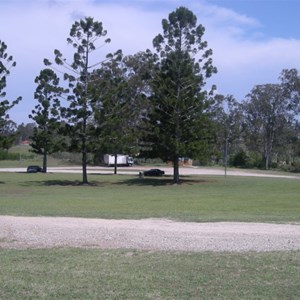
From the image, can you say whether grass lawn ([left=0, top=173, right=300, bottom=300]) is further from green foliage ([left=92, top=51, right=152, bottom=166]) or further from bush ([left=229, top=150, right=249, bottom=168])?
bush ([left=229, top=150, right=249, bottom=168])

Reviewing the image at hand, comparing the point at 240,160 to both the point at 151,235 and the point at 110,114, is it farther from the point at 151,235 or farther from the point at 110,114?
the point at 151,235

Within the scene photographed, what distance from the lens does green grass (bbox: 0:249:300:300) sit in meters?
7.24

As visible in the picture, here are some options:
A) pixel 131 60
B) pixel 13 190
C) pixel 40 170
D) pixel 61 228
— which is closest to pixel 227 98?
pixel 131 60

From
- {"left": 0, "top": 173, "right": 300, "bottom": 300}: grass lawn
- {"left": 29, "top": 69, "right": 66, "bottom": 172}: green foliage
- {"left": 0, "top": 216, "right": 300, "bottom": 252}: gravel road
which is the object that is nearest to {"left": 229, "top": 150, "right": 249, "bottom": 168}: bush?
{"left": 29, "top": 69, "right": 66, "bottom": 172}: green foliage

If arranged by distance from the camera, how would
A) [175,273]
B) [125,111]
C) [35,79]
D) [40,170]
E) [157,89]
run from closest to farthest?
1. [175,273]
2. [157,89]
3. [125,111]
4. [35,79]
5. [40,170]

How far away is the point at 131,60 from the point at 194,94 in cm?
2801

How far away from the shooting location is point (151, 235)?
1198 cm

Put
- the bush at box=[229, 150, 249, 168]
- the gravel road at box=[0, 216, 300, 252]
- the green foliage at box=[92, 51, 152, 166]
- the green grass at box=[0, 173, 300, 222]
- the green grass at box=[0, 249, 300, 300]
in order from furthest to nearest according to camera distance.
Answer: the bush at box=[229, 150, 249, 168]
the green foliage at box=[92, 51, 152, 166]
the green grass at box=[0, 173, 300, 222]
the gravel road at box=[0, 216, 300, 252]
the green grass at box=[0, 249, 300, 300]

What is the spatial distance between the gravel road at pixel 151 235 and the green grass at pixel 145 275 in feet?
2.36

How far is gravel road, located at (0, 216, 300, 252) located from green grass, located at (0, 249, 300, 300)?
0.72 m

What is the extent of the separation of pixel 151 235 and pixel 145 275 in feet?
12.4

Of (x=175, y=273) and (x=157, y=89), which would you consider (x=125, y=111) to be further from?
(x=175, y=273)

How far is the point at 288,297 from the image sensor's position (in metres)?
7.07

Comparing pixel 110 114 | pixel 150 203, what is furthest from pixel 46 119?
pixel 150 203
